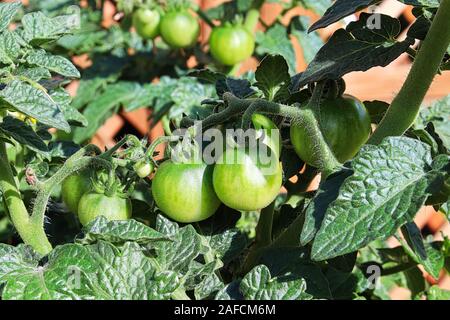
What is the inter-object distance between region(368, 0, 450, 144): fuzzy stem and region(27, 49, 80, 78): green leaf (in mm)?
387

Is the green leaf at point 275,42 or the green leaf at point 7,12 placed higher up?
the green leaf at point 7,12

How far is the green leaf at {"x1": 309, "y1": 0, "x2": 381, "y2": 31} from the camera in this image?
77 cm

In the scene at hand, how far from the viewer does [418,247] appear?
742 millimetres

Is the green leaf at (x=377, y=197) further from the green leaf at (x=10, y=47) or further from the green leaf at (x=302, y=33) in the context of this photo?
the green leaf at (x=302, y=33)

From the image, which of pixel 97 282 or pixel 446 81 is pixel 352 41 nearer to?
pixel 97 282

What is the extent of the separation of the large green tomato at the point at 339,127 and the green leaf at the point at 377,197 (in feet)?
0.43

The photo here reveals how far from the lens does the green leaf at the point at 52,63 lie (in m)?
0.87

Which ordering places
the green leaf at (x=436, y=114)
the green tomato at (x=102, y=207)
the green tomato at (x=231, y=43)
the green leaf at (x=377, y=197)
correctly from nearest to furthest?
the green leaf at (x=377, y=197), the green tomato at (x=102, y=207), the green leaf at (x=436, y=114), the green tomato at (x=231, y=43)

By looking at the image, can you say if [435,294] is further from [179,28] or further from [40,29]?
[179,28]

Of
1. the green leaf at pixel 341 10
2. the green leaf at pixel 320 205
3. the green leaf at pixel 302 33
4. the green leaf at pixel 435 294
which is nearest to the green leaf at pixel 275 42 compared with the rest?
the green leaf at pixel 302 33

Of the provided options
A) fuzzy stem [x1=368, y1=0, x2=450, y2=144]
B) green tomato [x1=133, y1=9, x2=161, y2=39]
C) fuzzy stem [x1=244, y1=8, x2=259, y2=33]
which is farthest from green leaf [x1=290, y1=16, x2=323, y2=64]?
fuzzy stem [x1=368, y1=0, x2=450, y2=144]

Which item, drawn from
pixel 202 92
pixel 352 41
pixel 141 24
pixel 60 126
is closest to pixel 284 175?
pixel 352 41

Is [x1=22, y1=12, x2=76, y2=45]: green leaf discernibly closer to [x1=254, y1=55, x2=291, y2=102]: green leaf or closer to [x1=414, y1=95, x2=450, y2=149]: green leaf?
[x1=254, y1=55, x2=291, y2=102]: green leaf

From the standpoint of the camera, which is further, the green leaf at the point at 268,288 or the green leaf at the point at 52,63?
the green leaf at the point at 52,63
